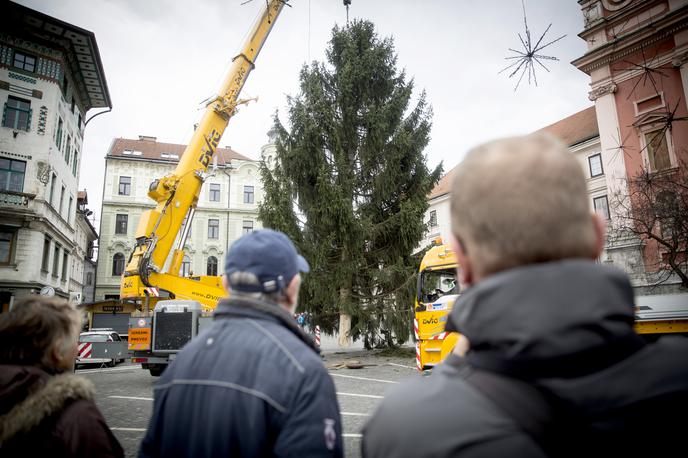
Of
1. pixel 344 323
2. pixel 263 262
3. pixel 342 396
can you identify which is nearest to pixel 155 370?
pixel 342 396

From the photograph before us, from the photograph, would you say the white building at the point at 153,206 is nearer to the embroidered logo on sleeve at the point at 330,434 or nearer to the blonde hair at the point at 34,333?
the blonde hair at the point at 34,333

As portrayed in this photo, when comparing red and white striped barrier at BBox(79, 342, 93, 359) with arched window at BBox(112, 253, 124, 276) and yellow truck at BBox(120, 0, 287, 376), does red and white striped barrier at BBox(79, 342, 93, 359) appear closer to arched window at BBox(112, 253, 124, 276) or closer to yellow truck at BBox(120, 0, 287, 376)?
yellow truck at BBox(120, 0, 287, 376)

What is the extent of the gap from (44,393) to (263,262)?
44.2 inches

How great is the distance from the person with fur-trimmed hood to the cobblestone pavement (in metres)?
3.39

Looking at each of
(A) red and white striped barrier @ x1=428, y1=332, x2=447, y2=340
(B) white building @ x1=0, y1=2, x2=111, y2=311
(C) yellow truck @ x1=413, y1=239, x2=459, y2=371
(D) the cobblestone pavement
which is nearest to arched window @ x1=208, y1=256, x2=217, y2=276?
(B) white building @ x1=0, y1=2, x2=111, y2=311

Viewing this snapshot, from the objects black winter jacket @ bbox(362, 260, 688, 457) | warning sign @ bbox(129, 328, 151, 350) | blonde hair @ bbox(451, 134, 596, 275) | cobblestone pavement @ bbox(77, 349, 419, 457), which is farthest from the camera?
warning sign @ bbox(129, 328, 151, 350)

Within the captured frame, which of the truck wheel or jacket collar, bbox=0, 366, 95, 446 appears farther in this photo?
the truck wheel

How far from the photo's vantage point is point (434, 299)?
9453 mm

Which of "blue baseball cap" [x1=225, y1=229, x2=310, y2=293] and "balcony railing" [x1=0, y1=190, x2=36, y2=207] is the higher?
"balcony railing" [x1=0, y1=190, x2=36, y2=207]

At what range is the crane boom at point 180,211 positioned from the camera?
36.2 feet

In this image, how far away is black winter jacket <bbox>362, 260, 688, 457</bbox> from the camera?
752 millimetres

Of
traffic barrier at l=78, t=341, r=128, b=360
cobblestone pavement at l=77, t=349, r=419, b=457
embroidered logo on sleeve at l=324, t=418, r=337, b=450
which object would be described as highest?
embroidered logo on sleeve at l=324, t=418, r=337, b=450

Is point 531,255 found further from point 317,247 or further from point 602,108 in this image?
point 602,108

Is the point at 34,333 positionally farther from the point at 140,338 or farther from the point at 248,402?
the point at 140,338
